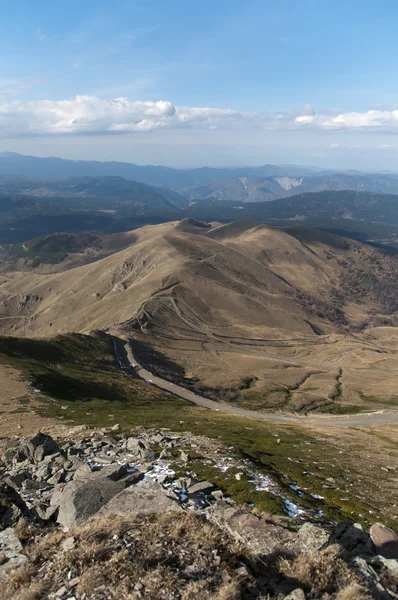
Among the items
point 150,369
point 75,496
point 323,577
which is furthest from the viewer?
point 150,369

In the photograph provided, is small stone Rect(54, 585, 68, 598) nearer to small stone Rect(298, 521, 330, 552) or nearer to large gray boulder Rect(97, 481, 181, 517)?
large gray boulder Rect(97, 481, 181, 517)

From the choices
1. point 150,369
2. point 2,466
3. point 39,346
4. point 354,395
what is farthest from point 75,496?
point 354,395

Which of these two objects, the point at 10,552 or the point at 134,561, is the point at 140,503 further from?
the point at 10,552

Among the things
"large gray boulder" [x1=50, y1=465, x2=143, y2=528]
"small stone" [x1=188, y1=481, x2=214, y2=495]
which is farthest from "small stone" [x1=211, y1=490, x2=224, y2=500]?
"large gray boulder" [x1=50, y1=465, x2=143, y2=528]

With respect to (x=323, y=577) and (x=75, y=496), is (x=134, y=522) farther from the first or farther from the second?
(x=323, y=577)

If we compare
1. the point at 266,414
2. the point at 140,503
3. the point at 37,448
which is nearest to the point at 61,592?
the point at 140,503

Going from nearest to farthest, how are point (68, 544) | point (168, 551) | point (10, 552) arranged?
point (168, 551) < point (68, 544) < point (10, 552)
